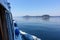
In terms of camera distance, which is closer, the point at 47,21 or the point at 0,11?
the point at 0,11

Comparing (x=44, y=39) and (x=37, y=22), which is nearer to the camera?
(x=44, y=39)

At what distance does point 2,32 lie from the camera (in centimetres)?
132

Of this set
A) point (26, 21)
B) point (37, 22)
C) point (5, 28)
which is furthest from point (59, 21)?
point (5, 28)

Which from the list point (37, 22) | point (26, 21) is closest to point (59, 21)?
point (37, 22)

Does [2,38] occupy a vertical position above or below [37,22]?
above

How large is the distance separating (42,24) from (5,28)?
12.8 metres

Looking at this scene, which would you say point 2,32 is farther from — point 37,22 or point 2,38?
point 37,22

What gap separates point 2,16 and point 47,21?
1291cm

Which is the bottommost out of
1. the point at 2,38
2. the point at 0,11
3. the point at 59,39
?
the point at 59,39

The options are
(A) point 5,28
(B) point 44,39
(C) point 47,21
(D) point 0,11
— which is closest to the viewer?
(D) point 0,11

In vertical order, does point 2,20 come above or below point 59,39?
above

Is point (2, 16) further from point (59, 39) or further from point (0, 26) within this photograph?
point (59, 39)

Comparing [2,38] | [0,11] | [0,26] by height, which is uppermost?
[0,11]

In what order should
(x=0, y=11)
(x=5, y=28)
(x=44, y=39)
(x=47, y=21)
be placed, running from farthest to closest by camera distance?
(x=47, y=21), (x=44, y=39), (x=5, y=28), (x=0, y=11)
